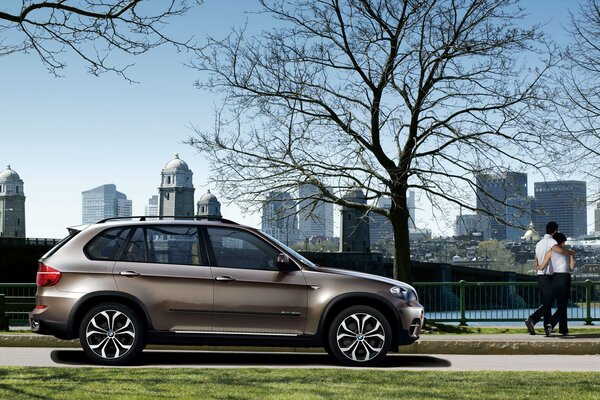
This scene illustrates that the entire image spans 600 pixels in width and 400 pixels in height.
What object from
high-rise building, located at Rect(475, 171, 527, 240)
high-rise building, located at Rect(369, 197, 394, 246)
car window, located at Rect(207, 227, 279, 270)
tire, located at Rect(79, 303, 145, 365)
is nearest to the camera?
tire, located at Rect(79, 303, 145, 365)

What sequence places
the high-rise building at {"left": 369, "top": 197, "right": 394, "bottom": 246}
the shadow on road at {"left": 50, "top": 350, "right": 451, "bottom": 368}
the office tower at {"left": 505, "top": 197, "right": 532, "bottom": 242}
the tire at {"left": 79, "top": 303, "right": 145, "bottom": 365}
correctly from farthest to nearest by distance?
the high-rise building at {"left": 369, "top": 197, "right": 394, "bottom": 246} → the office tower at {"left": 505, "top": 197, "right": 532, "bottom": 242} → the shadow on road at {"left": 50, "top": 350, "right": 451, "bottom": 368} → the tire at {"left": 79, "top": 303, "right": 145, "bottom": 365}

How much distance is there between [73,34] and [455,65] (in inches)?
404

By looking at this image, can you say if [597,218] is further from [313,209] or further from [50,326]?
[50,326]

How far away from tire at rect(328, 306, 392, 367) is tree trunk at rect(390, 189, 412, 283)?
384 inches

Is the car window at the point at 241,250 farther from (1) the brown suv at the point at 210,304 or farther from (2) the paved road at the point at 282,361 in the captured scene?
(2) the paved road at the point at 282,361

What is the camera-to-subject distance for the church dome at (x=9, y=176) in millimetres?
181875

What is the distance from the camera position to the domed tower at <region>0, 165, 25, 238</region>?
17325 cm

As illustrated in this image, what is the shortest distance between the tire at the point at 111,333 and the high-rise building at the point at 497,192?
11.3m

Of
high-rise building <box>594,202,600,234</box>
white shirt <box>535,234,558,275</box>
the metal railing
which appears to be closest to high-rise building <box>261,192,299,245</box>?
the metal railing

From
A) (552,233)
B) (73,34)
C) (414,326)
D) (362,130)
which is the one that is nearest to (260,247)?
(414,326)

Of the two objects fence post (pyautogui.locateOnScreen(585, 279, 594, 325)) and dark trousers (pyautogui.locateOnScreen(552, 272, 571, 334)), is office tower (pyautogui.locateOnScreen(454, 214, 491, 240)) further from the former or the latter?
dark trousers (pyautogui.locateOnScreen(552, 272, 571, 334))

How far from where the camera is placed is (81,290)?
415 inches

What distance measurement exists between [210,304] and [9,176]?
593 feet

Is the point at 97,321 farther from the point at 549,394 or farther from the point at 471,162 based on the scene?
the point at 471,162
